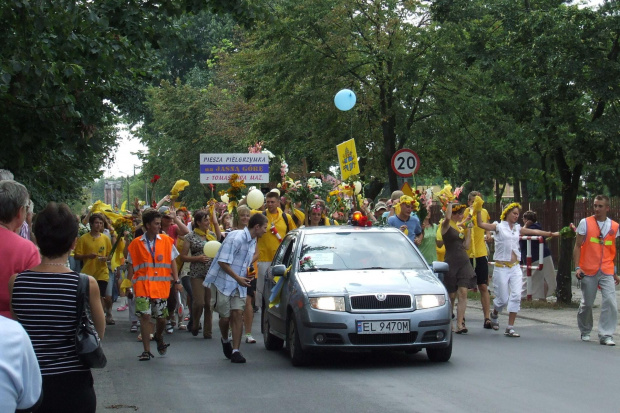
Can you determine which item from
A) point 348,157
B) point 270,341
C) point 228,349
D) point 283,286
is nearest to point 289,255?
point 283,286

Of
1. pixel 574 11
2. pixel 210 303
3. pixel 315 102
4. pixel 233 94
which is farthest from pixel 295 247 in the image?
pixel 233 94

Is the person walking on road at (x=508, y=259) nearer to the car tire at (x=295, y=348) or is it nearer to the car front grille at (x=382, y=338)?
the car front grille at (x=382, y=338)

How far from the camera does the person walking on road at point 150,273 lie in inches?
484

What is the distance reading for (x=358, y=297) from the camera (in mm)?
10984

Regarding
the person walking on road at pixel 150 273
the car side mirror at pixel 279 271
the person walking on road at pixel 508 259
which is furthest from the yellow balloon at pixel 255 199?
the car side mirror at pixel 279 271

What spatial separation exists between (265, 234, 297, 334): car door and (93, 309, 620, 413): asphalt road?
42 centimetres

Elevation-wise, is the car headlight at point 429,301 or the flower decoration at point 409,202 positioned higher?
the flower decoration at point 409,202

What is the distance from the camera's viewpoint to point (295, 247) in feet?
40.7

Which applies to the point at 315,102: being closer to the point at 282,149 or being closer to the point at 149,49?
the point at 282,149

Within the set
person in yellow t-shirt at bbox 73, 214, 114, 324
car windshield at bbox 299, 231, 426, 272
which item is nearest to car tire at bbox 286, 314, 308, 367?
car windshield at bbox 299, 231, 426, 272

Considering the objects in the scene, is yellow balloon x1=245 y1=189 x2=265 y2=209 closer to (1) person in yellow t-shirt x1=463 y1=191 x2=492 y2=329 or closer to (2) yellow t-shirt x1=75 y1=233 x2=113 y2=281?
(2) yellow t-shirt x1=75 y1=233 x2=113 y2=281

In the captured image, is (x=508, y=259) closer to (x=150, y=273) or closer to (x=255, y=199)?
(x=255, y=199)

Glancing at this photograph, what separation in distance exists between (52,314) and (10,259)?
33.7 inches

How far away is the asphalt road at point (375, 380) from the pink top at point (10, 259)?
3175mm
